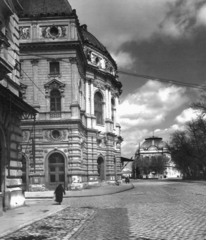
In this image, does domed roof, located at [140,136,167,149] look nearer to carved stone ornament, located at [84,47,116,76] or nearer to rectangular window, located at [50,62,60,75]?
carved stone ornament, located at [84,47,116,76]

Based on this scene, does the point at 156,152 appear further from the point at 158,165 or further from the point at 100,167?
the point at 100,167

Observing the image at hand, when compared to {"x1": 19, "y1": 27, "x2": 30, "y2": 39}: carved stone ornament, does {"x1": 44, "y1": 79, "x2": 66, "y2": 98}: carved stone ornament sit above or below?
below

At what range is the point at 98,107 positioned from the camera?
1929 inches

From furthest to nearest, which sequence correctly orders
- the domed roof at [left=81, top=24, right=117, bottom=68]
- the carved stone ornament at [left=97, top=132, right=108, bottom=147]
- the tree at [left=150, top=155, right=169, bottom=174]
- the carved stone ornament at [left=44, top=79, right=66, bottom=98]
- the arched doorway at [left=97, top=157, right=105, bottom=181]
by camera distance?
the tree at [left=150, top=155, right=169, bottom=174], the domed roof at [left=81, top=24, right=117, bottom=68], the arched doorway at [left=97, top=157, right=105, bottom=181], the carved stone ornament at [left=97, top=132, right=108, bottom=147], the carved stone ornament at [left=44, top=79, right=66, bottom=98]

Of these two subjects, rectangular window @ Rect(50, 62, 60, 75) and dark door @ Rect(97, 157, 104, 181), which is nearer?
rectangular window @ Rect(50, 62, 60, 75)

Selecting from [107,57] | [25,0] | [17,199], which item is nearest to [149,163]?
[107,57]

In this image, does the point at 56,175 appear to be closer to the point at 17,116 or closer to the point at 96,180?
the point at 96,180

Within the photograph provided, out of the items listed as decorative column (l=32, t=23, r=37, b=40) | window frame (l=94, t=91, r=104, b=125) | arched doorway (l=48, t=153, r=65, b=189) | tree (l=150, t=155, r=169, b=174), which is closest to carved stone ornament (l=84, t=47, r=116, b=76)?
window frame (l=94, t=91, r=104, b=125)

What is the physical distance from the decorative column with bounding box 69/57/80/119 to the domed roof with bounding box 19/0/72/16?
19.9 feet

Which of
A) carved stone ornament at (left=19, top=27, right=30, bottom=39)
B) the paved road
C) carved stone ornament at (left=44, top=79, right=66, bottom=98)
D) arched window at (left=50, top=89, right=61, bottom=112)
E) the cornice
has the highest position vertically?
carved stone ornament at (left=19, top=27, right=30, bottom=39)

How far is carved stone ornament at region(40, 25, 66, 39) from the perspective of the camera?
39.0 metres

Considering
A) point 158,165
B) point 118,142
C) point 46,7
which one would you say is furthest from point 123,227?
point 158,165

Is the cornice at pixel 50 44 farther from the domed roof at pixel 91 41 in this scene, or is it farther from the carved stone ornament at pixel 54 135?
the domed roof at pixel 91 41

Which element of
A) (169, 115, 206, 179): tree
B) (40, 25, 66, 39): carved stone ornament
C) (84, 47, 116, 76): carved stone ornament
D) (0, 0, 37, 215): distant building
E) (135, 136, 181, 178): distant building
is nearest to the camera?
(0, 0, 37, 215): distant building
